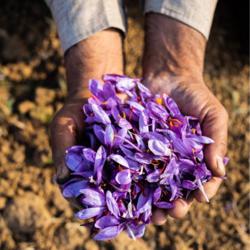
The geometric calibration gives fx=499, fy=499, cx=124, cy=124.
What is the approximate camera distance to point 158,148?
1117mm

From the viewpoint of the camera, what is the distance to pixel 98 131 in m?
1.15

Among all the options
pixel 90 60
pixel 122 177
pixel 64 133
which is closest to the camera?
pixel 122 177

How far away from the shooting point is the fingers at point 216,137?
46.5 inches

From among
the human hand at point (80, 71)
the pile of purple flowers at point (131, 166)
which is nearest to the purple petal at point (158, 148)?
the pile of purple flowers at point (131, 166)

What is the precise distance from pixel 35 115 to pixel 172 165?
704 mm

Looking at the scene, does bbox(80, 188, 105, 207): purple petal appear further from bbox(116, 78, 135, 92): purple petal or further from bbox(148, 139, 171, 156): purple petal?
bbox(116, 78, 135, 92): purple petal

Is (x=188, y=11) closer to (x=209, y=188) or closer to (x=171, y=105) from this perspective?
(x=171, y=105)

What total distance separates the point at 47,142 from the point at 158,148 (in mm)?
633

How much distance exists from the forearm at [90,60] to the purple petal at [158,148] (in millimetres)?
302

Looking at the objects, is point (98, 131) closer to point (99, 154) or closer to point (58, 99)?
point (99, 154)

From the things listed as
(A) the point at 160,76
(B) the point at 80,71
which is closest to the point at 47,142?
(B) the point at 80,71

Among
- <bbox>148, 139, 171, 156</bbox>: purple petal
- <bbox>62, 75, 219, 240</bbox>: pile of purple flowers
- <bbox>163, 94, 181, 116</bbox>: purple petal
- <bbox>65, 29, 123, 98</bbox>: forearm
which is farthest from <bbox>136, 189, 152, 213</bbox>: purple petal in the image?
<bbox>65, 29, 123, 98</bbox>: forearm

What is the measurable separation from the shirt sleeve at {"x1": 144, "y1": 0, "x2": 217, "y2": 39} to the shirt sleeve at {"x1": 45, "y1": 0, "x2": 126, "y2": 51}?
0.44ft

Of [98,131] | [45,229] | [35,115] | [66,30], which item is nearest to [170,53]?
[66,30]
